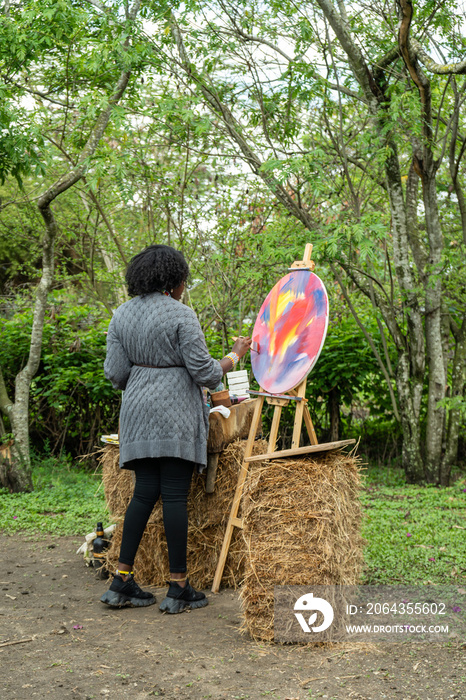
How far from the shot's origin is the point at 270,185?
5504 millimetres

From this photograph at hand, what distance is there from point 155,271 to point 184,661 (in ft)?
5.73

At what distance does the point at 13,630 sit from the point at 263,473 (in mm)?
1328

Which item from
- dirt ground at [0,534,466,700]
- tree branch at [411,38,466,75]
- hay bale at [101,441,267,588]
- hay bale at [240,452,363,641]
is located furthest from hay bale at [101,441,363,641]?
tree branch at [411,38,466,75]

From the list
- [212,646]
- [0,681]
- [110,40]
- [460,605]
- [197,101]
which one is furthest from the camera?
[110,40]

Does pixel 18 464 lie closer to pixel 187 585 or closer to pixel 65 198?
pixel 187 585

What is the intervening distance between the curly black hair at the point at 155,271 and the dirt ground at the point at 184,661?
1597 millimetres

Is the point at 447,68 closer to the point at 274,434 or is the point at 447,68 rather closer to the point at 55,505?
the point at 274,434

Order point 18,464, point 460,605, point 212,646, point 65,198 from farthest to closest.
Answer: point 65,198 < point 18,464 < point 460,605 < point 212,646

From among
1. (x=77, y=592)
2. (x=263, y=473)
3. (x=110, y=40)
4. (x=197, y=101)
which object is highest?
(x=110, y=40)

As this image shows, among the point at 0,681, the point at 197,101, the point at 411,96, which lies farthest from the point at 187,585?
the point at 411,96

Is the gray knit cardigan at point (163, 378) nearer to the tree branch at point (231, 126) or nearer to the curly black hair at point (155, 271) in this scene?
the curly black hair at point (155, 271)

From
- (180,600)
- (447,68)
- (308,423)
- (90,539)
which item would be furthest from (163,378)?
(447,68)

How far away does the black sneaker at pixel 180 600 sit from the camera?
122 inches

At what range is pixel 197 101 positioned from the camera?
5.06 meters
